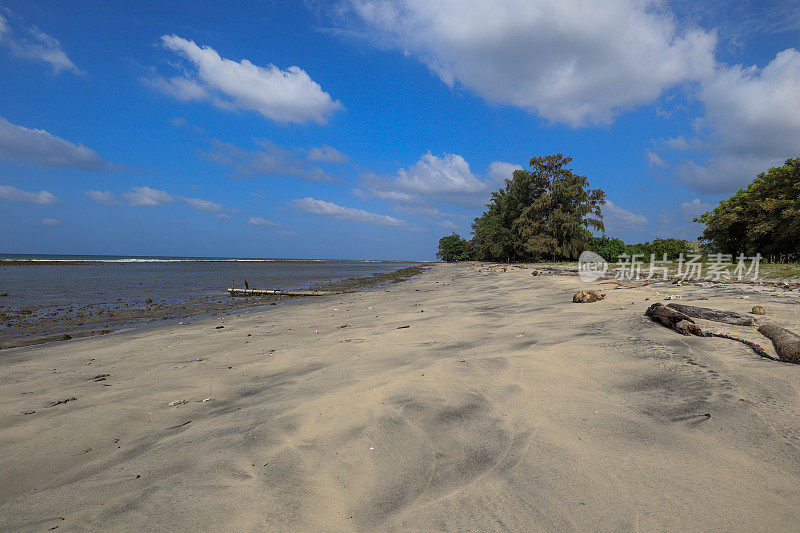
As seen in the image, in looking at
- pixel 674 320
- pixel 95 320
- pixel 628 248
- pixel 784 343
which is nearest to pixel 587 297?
pixel 674 320

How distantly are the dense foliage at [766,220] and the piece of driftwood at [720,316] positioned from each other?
21.0 metres

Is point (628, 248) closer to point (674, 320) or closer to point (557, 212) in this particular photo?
point (557, 212)

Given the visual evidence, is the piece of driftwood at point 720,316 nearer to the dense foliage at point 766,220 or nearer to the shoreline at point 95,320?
the shoreline at point 95,320

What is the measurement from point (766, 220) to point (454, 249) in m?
69.9

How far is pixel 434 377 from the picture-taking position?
372cm

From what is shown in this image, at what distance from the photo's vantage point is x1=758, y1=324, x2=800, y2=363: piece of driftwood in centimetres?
319

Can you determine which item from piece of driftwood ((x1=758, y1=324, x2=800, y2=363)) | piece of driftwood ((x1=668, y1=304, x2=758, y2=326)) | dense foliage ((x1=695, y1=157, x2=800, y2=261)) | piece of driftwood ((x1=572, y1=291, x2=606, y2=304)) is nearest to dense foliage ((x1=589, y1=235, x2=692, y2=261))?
dense foliage ((x1=695, y1=157, x2=800, y2=261))

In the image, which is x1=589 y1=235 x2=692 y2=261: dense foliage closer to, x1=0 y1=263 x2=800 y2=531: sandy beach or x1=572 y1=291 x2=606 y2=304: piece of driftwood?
x1=572 y1=291 x2=606 y2=304: piece of driftwood

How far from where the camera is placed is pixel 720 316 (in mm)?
4840

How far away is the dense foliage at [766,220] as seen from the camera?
20062mm

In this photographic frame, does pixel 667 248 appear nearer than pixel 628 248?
Yes

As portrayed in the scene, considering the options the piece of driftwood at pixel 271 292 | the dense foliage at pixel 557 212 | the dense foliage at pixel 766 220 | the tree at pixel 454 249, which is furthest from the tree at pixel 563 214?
the tree at pixel 454 249

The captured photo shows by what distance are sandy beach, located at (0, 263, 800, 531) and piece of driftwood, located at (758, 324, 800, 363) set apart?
5.1 inches

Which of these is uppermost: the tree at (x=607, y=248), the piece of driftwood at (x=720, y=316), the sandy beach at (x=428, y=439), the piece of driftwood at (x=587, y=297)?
the tree at (x=607, y=248)
